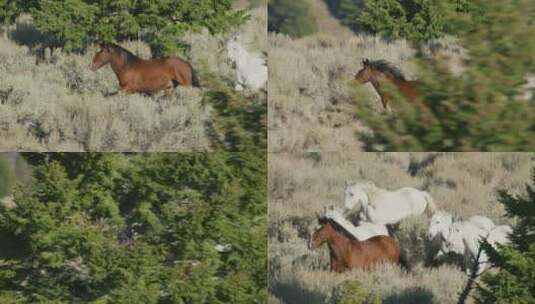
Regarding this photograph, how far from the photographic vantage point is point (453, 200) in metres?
8.55

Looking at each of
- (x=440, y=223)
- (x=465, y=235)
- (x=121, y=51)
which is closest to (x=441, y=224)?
(x=440, y=223)

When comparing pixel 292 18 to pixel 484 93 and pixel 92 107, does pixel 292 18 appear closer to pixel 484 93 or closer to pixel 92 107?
pixel 92 107

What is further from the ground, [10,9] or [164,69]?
[10,9]

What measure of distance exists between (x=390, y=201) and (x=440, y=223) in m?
0.37

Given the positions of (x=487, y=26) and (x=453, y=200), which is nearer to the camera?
(x=487, y=26)

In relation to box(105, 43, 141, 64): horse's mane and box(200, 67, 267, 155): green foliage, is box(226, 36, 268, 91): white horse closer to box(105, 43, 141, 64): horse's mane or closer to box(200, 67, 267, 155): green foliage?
box(200, 67, 267, 155): green foliage

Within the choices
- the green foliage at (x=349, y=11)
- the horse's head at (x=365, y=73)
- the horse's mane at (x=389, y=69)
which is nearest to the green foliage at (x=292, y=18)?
the green foliage at (x=349, y=11)

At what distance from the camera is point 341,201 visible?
338 inches

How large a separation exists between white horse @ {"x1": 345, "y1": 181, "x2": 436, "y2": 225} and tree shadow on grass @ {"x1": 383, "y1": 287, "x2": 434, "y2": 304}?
0.50 meters

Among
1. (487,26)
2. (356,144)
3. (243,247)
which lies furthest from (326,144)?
(487,26)

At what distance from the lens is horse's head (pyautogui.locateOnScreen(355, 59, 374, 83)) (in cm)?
837

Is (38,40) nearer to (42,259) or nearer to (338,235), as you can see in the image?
(42,259)

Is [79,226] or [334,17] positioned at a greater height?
[334,17]

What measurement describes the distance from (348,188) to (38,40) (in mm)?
2320
